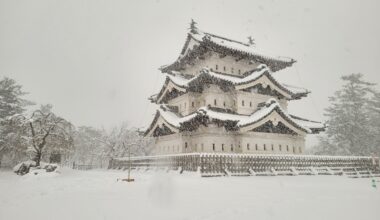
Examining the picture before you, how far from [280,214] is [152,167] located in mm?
17823

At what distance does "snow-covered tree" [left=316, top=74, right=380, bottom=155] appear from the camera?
131 feet

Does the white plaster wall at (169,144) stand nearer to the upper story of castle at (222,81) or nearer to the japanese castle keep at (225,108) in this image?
the japanese castle keep at (225,108)

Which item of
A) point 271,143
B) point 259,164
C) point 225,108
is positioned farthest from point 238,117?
point 259,164

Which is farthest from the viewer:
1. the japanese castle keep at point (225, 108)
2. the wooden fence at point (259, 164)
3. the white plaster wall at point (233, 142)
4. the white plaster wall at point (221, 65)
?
the white plaster wall at point (221, 65)

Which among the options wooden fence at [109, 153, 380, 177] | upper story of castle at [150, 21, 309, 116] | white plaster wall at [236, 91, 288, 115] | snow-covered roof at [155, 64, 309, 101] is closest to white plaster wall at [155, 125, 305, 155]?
upper story of castle at [150, 21, 309, 116]

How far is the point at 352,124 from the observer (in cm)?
3972

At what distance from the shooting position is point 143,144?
52.7 meters

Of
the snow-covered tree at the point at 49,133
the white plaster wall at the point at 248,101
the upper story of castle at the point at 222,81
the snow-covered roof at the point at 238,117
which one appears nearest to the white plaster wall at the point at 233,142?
the snow-covered roof at the point at 238,117

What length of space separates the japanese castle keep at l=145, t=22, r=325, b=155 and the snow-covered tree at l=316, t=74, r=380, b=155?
15.7 meters

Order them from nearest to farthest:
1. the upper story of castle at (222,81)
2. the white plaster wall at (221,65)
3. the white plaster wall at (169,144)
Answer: the upper story of castle at (222,81)
the white plaster wall at (169,144)
the white plaster wall at (221,65)

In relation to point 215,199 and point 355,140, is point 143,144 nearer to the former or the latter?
point 355,140

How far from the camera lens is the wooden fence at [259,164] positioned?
16969 mm

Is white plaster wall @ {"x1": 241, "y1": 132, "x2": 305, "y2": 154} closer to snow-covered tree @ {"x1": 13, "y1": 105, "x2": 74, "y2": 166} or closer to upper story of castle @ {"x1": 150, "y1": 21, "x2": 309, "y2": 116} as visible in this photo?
upper story of castle @ {"x1": 150, "y1": 21, "x2": 309, "y2": 116}

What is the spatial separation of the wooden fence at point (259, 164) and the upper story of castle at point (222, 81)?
7.34 metres
